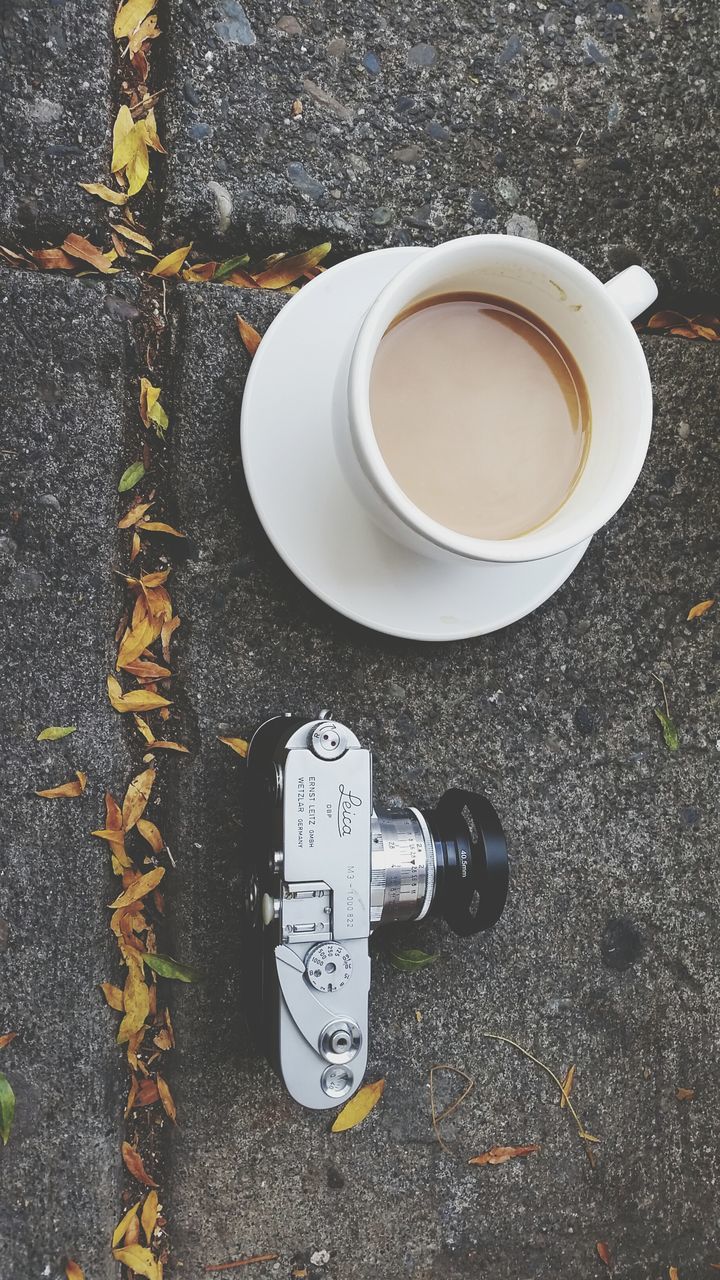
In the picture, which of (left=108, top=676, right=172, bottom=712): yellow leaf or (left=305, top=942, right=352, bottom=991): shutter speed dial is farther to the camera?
(left=108, top=676, right=172, bottom=712): yellow leaf

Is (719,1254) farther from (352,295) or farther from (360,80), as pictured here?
(360,80)

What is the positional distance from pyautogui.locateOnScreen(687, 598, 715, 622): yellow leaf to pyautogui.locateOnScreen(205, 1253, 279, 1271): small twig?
79cm

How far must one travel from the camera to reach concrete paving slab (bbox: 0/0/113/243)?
3.09 feet

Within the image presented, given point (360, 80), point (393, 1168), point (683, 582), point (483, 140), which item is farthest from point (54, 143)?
point (393, 1168)

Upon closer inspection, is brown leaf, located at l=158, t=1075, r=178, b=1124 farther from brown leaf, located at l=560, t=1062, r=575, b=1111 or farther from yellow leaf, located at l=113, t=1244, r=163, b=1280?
brown leaf, located at l=560, t=1062, r=575, b=1111

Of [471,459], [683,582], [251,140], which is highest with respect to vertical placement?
[251,140]

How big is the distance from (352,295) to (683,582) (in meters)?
0.47

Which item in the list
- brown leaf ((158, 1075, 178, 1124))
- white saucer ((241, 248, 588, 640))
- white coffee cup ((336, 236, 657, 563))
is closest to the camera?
white coffee cup ((336, 236, 657, 563))

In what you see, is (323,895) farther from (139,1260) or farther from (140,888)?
(139,1260)

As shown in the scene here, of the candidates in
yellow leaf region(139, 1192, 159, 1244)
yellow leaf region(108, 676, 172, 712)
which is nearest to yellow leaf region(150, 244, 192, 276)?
yellow leaf region(108, 676, 172, 712)

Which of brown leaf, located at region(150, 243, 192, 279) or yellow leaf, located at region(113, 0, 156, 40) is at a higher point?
yellow leaf, located at region(113, 0, 156, 40)

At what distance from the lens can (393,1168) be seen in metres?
1.01

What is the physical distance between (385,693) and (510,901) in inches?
10.2

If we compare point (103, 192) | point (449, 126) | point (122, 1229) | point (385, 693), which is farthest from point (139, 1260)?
point (449, 126)
